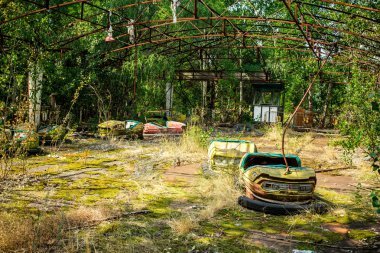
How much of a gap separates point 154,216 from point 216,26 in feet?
36.2

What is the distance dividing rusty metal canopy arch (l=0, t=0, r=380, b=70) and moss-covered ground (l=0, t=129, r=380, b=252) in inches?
93.1

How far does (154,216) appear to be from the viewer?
5020mm

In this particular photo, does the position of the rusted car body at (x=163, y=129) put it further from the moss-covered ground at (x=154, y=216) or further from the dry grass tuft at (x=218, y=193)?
the dry grass tuft at (x=218, y=193)

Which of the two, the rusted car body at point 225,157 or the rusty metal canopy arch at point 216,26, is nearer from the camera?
the rusted car body at point 225,157

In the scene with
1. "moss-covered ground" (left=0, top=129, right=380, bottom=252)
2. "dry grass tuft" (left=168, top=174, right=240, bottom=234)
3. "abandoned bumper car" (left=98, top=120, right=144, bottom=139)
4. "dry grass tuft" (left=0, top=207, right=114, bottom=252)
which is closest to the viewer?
"dry grass tuft" (left=0, top=207, right=114, bottom=252)

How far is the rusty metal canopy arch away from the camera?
332 inches

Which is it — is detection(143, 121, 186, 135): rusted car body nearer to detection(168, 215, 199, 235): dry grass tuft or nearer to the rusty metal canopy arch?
the rusty metal canopy arch

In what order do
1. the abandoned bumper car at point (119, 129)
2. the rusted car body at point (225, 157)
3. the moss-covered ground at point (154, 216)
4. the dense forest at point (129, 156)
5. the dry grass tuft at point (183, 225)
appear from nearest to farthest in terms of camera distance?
the moss-covered ground at point (154, 216) < the dense forest at point (129, 156) < the dry grass tuft at point (183, 225) < the rusted car body at point (225, 157) < the abandoned bumper car at point (119, 129)

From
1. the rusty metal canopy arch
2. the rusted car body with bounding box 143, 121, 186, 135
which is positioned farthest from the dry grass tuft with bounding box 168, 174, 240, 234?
the rusted car body with bounding box 143, 121, 186, 135

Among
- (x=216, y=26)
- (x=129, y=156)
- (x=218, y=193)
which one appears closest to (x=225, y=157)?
(x=218, y=193)

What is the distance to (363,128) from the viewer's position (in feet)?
20.8

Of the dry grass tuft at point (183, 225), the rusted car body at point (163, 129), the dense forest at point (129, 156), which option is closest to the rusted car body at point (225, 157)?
the dense forest at point (129, 156)

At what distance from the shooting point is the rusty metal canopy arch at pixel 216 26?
8438 mm

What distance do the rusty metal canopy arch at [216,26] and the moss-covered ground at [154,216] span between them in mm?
2364
